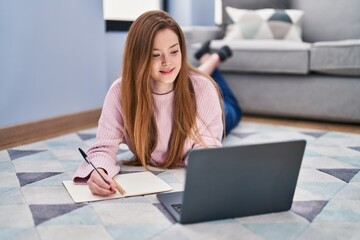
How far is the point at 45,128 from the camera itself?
198 cm

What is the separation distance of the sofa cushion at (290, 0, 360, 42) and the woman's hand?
191cm

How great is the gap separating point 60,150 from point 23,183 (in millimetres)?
419

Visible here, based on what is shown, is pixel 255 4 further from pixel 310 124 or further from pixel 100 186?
pixel 100 186

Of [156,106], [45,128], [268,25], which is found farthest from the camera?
[268,25]

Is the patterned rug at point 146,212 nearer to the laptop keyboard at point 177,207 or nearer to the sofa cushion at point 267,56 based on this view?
the laptop keyboard at point 177,207

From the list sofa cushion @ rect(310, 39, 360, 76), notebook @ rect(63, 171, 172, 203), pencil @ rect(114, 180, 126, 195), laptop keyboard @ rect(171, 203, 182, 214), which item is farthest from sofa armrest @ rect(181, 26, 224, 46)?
laptop keyboard @ rect(171, 203, 182, 214)

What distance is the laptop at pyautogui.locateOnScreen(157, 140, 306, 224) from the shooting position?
88 cm

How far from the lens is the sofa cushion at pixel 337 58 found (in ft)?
6.66

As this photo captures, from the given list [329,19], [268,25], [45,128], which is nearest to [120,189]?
[45,128]

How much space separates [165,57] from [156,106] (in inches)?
7.6

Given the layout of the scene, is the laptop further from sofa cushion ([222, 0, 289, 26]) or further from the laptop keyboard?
sofa cushion ([222, 0, 289, 26])

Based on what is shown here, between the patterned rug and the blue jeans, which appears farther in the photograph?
the blue jeans

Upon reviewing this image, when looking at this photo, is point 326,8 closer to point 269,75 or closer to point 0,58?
point 269,75

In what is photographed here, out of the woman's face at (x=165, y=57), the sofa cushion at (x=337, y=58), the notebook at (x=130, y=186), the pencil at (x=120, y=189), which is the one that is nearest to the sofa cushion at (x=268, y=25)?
the sofa cushion at (x=337, y=58)
